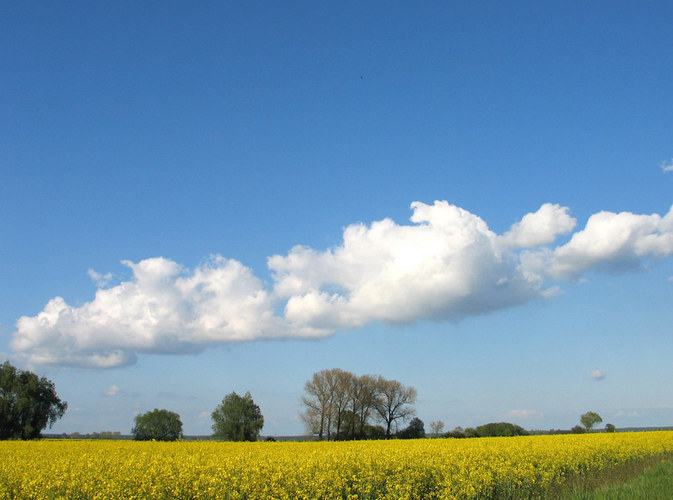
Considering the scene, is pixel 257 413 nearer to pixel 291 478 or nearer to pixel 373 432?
pixel 373 432

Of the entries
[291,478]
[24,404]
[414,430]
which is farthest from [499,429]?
[291,478]

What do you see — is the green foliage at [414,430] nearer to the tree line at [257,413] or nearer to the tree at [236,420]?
the tree line at [257,413]

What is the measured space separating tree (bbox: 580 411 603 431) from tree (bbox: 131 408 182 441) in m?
83.0

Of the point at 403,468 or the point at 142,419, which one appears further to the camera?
the point at 142,419

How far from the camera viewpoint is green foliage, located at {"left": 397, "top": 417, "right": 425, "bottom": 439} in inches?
3179

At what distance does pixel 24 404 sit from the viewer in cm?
6519

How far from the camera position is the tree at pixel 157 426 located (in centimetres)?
6875

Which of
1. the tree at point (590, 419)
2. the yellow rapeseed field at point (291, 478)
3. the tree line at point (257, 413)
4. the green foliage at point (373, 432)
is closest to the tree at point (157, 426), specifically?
the tree line at point (257, 413)

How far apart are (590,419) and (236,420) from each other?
76514 mm

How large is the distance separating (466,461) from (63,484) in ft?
38.6

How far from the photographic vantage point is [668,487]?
1523cm

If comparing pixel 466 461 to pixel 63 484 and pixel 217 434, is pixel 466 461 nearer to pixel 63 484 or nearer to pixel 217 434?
pixel 63 484

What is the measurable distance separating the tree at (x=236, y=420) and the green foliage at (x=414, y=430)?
922 inches

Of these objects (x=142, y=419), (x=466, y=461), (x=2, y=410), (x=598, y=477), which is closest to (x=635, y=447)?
(x=598, y=477)
